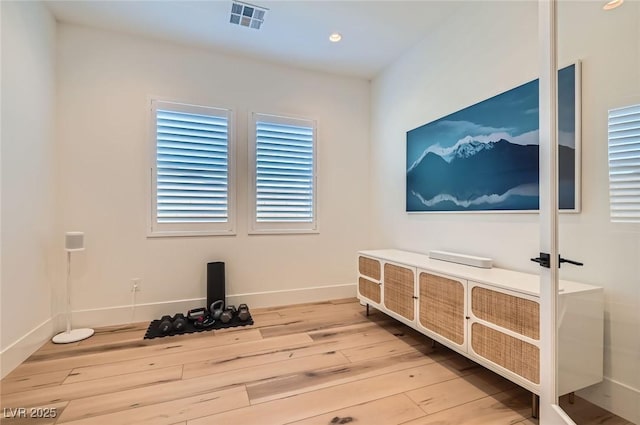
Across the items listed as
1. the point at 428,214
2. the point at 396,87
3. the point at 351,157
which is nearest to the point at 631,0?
the point at 428,214

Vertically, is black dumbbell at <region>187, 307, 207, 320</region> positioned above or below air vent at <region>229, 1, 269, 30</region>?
below

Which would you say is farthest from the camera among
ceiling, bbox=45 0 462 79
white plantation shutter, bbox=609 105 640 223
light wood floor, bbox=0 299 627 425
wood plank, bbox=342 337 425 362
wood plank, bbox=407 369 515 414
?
ceiling, bbox=45 0 462 79

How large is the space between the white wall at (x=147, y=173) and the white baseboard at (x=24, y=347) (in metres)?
0.33

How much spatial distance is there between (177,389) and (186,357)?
1.51ft

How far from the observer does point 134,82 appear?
3.11 meters

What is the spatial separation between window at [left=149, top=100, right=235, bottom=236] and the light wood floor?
46.2 inches

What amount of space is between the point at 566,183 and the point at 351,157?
261 cm

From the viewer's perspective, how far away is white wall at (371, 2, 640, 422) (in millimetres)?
1558

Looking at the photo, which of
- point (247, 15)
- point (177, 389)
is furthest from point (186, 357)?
point (247, 15)

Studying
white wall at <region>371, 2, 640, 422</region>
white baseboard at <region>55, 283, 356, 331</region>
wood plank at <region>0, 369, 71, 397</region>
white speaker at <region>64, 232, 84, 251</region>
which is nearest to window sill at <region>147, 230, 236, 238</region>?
white speaker at <region>64, 232, 84, 251</region>

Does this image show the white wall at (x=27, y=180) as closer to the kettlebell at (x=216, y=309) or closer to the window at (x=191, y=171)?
the window at (x=191, y=171)

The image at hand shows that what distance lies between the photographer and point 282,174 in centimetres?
368

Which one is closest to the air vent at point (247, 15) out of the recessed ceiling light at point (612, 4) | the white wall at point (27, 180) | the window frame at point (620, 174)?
Result: the white wall at point (27, 180)

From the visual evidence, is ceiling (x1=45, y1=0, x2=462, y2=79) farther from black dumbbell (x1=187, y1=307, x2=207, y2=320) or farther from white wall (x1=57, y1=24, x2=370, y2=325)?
black dumbbell (x1=187, y1=307, x2=207, y2=320)
